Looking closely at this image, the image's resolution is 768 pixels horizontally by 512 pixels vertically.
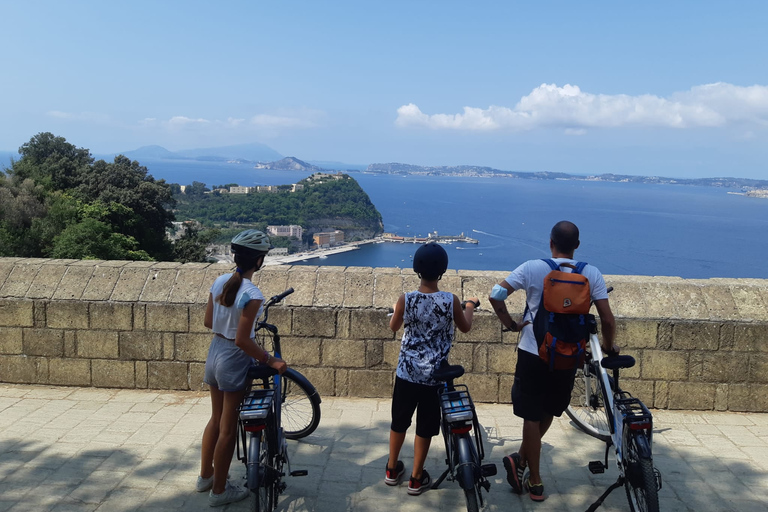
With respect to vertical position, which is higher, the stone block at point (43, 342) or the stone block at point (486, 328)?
the stone block at point (486, 328)

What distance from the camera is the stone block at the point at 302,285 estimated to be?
17.2 feet

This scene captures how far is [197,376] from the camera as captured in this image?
535 centimetres

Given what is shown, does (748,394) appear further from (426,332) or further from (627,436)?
(426,332)

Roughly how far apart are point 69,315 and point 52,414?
0.91 metres

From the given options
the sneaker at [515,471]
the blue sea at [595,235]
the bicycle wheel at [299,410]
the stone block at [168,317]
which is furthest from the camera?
the blue sea at [595,235]

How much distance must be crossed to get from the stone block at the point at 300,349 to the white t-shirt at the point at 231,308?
6.30ft

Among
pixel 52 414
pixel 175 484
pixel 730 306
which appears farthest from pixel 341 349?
pixel 730 306

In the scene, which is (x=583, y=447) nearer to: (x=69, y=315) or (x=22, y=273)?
(x=69, y=315)

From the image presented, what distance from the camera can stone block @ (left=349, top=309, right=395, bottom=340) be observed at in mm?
5172

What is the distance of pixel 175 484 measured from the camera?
12.3ft

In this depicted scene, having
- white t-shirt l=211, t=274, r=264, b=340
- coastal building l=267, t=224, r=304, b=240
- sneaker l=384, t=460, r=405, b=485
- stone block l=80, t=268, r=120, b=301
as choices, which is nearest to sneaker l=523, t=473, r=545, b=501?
sneaker l=384, t=460, r=405, b=485

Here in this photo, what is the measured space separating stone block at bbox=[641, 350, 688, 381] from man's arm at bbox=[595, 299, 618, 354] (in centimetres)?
172

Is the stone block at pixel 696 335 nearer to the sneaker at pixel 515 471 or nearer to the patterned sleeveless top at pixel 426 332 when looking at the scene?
the sneaker at pixel 515 471


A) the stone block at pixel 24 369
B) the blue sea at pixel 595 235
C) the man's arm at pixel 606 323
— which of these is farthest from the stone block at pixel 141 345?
the blue sea at pixel 595 235
